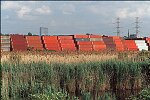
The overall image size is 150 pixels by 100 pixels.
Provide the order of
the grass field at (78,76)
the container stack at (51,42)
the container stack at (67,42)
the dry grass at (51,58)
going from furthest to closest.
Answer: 1. the container stack at (67,42)
2. the container stack at (51,42)
3. the dry grass at (51,58)
4. the grass field at (78,76)

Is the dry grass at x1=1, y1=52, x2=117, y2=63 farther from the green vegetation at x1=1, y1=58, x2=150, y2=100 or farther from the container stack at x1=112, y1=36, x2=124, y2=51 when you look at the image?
the container stack at x1=112, y1=36, x2=124, y2=51

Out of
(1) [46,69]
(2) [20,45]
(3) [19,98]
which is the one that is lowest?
(3) [19,98]

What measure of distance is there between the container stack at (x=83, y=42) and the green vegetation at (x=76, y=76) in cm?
1819

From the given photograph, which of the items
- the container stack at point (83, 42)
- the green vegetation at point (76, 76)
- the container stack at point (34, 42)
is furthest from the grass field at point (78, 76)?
the container stack at point (83, 42)

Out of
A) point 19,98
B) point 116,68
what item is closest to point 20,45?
point 116,68

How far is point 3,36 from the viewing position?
95.9 ft

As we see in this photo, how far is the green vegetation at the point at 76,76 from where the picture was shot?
1036 cm

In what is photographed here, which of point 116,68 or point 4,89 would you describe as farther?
point 116,68

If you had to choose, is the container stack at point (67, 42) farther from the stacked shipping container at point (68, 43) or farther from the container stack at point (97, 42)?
the container stack at point (97, 42)

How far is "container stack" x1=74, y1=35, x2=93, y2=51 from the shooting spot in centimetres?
3144

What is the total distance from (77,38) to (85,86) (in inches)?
826

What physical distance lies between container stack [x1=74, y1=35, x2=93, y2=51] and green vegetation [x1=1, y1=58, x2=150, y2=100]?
59.7 ft

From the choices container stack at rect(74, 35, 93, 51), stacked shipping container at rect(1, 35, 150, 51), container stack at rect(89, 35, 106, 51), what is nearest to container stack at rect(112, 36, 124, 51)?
stacked shipping container at rect(1, 35, 150, 51)

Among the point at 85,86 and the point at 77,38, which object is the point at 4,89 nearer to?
the point at 85,86
